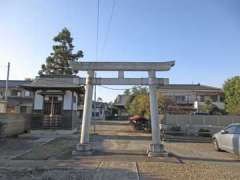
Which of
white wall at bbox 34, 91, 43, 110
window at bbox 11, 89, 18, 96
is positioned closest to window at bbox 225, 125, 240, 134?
white wall at bbox 34, 91, 43, 110

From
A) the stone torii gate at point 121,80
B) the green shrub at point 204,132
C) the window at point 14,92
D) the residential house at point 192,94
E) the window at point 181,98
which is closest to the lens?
the stone torii gate at point 121,80

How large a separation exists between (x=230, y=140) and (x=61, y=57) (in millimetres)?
32670

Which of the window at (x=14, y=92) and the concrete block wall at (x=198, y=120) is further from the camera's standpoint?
the window at (x=14, y=92)

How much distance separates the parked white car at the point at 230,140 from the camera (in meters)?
11.1

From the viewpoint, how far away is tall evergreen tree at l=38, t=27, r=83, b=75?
39.7 m

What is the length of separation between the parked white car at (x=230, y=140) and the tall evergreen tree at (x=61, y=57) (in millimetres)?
28934

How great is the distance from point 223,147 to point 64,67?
31384mm

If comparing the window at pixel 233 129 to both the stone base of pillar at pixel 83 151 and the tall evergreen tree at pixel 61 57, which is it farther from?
the tall evergreen tree at pixel 61 57

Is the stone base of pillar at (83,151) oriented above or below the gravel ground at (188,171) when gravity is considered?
above

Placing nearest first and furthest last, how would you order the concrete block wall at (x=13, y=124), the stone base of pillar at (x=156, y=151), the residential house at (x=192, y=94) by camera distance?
1. the stone base of pillar at (x=156, y=151)
2. the concrete block wall at (x=13, y=124)
3. the residential house at (x=192, y=94)

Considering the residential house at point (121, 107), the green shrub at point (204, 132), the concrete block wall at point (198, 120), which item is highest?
the residential house at point (121, 107)

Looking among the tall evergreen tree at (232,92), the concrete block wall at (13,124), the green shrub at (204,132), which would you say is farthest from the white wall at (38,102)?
the tall evergreen tree at (232,92)

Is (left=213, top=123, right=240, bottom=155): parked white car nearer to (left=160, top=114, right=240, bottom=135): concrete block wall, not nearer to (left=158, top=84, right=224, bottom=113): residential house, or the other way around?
(left=160, top=114, right=240, bottom=135): concrete block wall

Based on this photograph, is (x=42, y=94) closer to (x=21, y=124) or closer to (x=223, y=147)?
(x=21, y=124)
